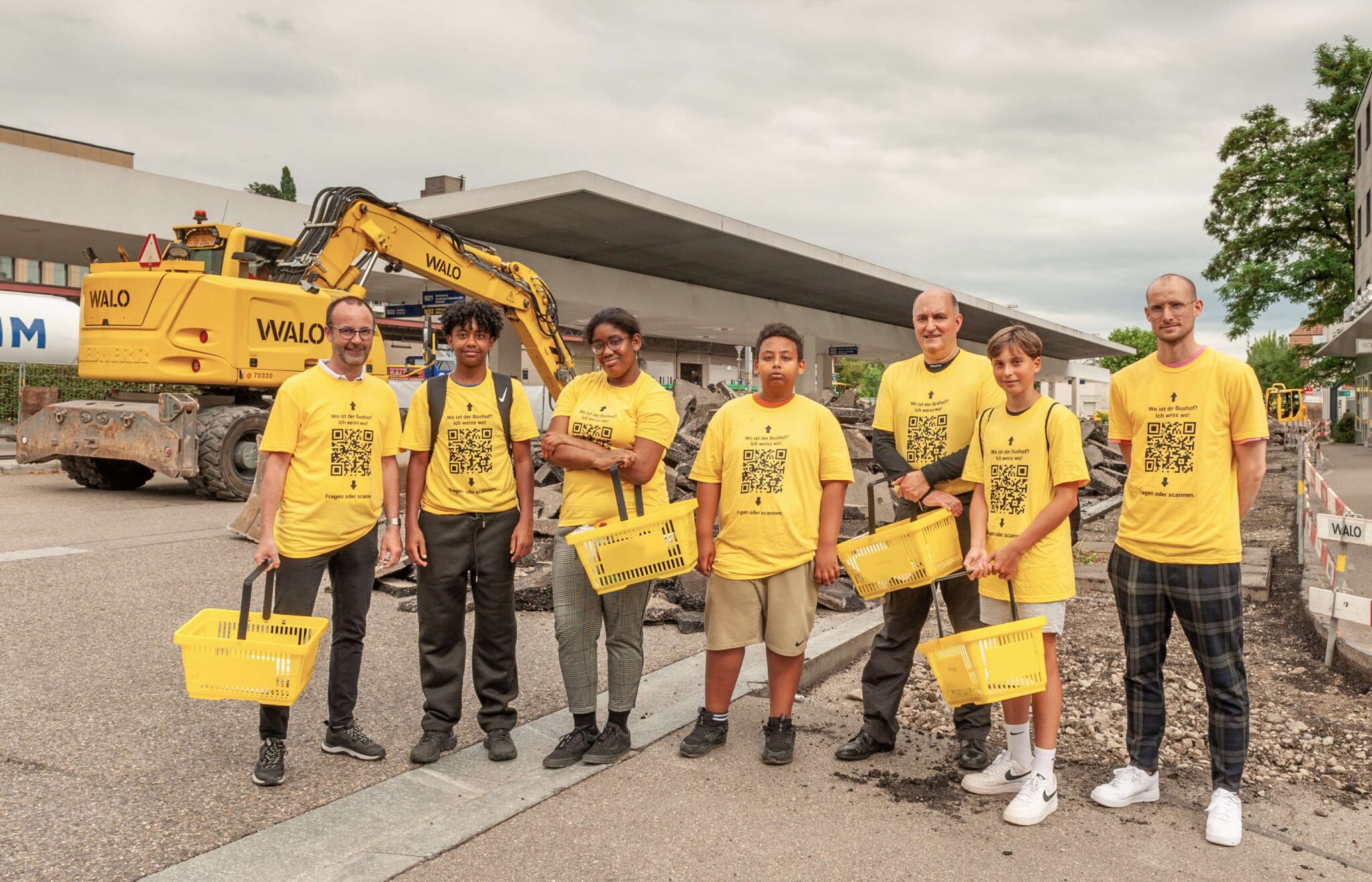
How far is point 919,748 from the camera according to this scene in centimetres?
443

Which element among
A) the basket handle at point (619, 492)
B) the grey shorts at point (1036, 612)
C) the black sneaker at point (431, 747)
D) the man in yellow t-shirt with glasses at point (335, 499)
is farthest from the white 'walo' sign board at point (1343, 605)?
the man in yellow t-shirt with glasses at point (335, 499)

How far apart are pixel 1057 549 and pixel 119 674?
4752mm

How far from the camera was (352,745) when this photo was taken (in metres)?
4.13

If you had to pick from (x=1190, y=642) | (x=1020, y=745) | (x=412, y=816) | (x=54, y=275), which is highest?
(x=54, y=275)

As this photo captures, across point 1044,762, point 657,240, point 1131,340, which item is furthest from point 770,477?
point 1131,340

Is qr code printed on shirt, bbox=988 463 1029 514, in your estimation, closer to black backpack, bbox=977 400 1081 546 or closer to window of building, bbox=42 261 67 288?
black backpack, bbox=977 400 1081 546

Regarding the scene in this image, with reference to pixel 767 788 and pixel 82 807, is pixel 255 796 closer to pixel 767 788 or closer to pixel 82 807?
pixel 82 807

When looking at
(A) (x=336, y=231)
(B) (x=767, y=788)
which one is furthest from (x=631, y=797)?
(A) (x=336, y=231)

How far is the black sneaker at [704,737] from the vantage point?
421 centimetres

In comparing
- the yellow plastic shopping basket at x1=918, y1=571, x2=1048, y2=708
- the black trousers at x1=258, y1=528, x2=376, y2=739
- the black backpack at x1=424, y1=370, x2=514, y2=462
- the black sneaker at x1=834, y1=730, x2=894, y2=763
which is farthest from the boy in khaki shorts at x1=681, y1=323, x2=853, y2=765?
the black trousers at x1=258, y1=528, x2=376, y2=739

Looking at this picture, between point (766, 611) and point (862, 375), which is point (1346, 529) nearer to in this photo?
point (766, 611)

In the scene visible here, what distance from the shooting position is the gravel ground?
4.22 metres

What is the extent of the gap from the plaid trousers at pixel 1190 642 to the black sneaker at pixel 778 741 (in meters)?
1.37

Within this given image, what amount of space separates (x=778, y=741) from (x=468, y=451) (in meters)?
1.82
